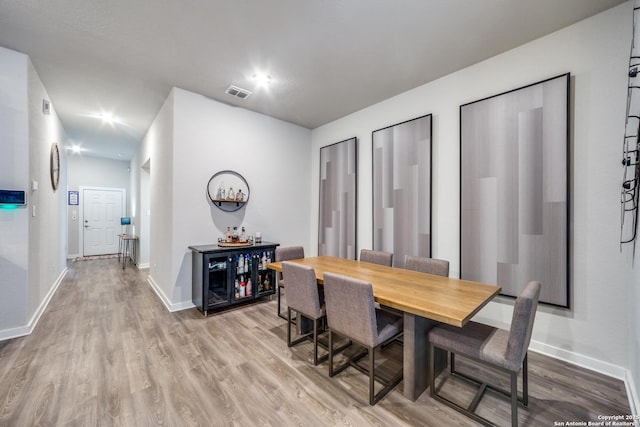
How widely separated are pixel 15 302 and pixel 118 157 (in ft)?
19.9

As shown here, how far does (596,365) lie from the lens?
2.12 meters

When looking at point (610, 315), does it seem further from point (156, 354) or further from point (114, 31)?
point (114, 31)

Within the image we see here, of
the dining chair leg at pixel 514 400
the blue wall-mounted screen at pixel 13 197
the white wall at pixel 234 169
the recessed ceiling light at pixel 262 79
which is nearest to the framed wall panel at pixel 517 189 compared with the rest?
the dining chair leg at pixel 514 400

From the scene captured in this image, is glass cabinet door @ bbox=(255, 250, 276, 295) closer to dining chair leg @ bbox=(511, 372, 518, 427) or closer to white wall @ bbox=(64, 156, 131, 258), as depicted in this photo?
dining chair leg @ bbox=(511, 372, 518, 427)

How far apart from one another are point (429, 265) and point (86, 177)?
9045 millimetres

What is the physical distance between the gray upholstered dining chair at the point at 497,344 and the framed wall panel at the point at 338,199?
7.49 feet

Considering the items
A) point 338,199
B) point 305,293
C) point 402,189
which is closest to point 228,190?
point 338,199

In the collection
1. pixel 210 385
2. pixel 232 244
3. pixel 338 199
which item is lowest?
pixel 210 385

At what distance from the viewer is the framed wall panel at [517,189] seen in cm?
226

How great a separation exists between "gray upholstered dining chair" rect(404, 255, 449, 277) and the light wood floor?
2.62 ft

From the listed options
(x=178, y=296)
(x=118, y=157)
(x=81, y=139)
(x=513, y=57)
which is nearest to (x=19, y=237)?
(x=178, y=296)

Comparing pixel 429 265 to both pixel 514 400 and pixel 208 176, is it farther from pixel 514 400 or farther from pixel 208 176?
pixel 208 176

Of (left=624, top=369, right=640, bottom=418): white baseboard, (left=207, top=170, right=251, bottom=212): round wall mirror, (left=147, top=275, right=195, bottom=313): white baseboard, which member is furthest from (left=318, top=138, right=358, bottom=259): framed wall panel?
(left=624, top=369, right=640, bottom=418): white baseboard

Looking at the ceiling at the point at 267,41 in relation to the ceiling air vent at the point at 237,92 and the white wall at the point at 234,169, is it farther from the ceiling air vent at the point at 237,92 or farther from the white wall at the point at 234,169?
the white wall at the point at 234,169
